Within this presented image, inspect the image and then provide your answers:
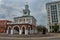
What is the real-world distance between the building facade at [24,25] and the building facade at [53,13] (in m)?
15.4

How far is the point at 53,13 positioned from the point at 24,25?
101 feet

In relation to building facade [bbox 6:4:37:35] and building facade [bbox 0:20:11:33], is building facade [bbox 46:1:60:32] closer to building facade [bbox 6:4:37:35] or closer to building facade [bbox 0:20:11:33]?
building facade [bbox 6:4:37:35]

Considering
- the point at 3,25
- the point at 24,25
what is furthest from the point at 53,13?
the point at 3,25

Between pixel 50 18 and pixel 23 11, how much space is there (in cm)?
1938

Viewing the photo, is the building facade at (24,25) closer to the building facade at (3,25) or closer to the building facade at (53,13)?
the building facade at (3,25)

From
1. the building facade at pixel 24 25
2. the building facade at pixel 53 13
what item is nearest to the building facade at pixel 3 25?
the building facade at pixel 24 25

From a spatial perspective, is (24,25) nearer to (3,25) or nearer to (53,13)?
(3,25)

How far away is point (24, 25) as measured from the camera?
56094 millimetres

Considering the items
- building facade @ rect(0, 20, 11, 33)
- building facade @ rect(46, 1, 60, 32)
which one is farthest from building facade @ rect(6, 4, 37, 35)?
building facade @ rect(46, 1, 60, 32)

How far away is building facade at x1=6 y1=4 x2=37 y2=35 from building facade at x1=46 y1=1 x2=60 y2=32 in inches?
604

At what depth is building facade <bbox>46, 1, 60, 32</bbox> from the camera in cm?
7862

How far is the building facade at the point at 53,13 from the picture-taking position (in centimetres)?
7862

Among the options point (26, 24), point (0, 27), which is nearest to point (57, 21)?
point (26, 24)

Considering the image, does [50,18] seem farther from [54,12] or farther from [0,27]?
[0,27]
